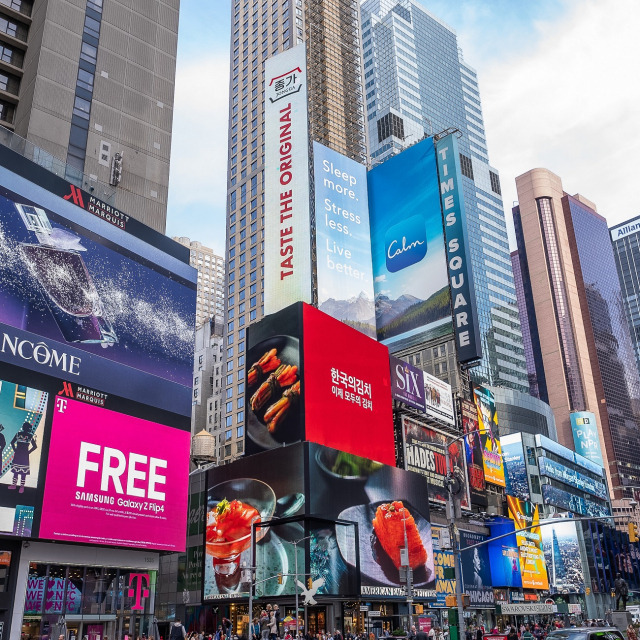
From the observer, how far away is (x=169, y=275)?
51.1 m

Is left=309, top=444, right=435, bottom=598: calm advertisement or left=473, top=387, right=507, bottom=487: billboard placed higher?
left=473, top=387, right=507, bottom=487: billboard

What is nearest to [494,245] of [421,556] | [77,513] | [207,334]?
[207,334]

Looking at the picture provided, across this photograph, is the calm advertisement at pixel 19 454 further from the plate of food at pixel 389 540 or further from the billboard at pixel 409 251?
the billboard at pixel 409 251

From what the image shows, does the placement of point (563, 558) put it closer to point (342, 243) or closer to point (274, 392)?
point (342, 243)

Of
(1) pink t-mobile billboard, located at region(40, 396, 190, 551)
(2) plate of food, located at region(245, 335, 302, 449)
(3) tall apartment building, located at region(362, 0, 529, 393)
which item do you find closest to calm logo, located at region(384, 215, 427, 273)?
(2) plate of food, located at region(245, 335, 302, 449)

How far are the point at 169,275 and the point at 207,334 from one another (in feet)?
316

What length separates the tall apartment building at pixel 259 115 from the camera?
114125mm

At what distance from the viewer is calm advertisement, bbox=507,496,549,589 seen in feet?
301

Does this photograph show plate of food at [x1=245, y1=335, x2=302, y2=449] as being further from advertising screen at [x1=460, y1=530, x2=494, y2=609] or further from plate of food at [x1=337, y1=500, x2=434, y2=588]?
advertising screen at [x1=460, y1=530, x2=494, y2=609]

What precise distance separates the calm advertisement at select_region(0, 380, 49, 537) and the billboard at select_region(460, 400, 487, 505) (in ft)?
177

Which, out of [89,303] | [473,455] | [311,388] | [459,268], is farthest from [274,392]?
[473,455]

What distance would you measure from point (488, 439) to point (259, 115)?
2787 inches

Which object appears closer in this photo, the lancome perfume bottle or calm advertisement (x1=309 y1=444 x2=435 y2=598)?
the lancome perfume bottle

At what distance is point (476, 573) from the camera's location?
8150cm
